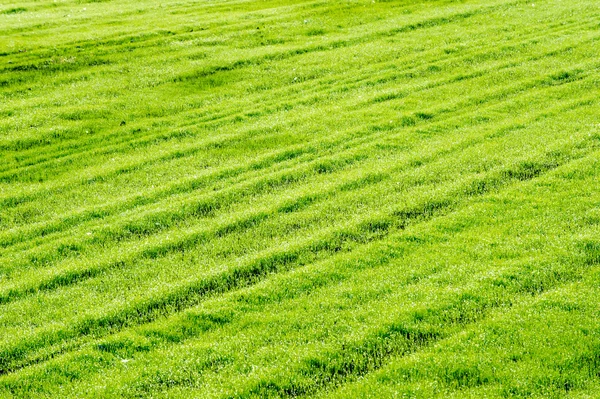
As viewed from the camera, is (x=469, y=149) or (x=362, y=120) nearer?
(x=469, y=149)

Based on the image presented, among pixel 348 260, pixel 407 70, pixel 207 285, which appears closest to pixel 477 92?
pixel 407 70

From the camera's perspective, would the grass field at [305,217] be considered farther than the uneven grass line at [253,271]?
No

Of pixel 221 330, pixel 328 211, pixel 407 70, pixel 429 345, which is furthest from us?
pixel 407 70

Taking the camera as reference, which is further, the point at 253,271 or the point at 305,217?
the point at 305,217

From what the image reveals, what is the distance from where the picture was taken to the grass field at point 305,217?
12422 mm

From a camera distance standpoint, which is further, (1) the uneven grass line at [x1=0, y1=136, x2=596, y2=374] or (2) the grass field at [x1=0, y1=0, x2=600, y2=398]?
(1) the uneven grass line at [x1=0, y1=136, x2=596, y2=374]

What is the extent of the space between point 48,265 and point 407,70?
18792 millimetres

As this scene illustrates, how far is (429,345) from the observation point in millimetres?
12609

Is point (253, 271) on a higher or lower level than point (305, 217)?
lower

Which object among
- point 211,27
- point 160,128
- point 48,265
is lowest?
point 48,265

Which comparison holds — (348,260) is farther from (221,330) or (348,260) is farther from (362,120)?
(362,120)

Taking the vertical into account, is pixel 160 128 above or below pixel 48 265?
above

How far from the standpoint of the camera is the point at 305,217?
1800 centimetres

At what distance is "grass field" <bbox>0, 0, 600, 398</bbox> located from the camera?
12.4 meters
